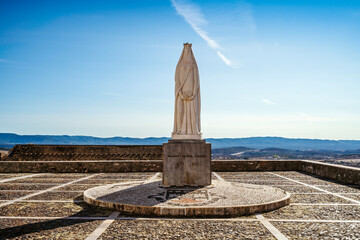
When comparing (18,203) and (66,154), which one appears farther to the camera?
(66,154)

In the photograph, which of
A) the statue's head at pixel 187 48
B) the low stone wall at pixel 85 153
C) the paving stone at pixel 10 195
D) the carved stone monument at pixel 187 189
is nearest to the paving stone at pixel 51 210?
the carved stone monument at pixel 187 189

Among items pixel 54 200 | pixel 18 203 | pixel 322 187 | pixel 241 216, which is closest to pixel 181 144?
pixel 241 216

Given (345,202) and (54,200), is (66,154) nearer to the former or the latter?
(54,200)

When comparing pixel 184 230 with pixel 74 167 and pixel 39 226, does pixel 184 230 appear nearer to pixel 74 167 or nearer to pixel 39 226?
pixel 39 226

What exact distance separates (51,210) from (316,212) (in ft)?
18.8

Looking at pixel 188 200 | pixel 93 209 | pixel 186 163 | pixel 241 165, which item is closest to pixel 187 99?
pixel 186 163

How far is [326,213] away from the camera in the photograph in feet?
20.9

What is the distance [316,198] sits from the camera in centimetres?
802

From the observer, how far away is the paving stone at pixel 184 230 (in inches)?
191

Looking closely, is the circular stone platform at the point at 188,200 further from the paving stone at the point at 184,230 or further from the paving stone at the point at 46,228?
the paving stone at the point at 46,228

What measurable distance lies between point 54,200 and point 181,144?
366 centimetres

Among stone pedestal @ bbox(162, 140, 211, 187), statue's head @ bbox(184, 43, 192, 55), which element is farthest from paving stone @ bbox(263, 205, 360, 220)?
statue's head @ bbox(184, 43, 192, 55)

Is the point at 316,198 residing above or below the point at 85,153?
below

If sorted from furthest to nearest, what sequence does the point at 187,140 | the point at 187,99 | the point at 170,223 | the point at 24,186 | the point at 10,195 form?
the point at 24,186
the point at 187,99
the point at 187,140
the point at 10,195
the point at 170,223
